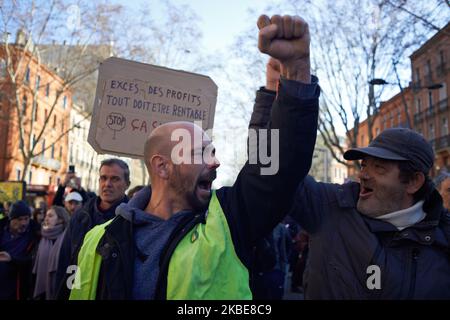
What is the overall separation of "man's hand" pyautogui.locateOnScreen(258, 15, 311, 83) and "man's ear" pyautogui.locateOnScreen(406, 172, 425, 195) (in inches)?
48.6

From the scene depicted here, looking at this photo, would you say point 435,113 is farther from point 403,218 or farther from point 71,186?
point 403,218

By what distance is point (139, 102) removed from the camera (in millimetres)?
3166

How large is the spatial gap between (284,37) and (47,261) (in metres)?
4.06

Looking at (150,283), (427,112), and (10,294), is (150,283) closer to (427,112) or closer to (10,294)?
(10,294)

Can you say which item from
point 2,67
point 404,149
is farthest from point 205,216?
point 2,67

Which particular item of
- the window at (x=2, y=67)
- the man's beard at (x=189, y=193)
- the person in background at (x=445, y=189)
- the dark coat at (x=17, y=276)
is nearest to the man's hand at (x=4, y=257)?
the dark coat at (x=17, y=276)

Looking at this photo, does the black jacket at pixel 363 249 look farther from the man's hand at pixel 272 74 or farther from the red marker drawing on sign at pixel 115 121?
the red marker drawing on sign at pixel 115 121

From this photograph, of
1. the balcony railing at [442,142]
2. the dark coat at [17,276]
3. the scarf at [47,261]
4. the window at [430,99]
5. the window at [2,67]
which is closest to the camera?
the scarf at [47,261]

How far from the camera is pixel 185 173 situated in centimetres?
190

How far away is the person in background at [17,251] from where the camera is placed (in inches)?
191

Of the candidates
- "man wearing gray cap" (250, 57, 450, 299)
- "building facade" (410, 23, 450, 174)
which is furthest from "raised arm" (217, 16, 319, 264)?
"building facade" (410, 23, 450, 174)

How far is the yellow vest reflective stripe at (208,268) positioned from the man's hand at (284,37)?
0.59m

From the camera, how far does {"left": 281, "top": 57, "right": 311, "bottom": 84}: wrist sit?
60.6 inches

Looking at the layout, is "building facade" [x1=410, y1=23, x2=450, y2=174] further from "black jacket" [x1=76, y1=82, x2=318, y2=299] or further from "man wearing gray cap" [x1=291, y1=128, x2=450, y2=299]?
"black jacket" [x1=76, y1=82, x2=318, y2=299]
